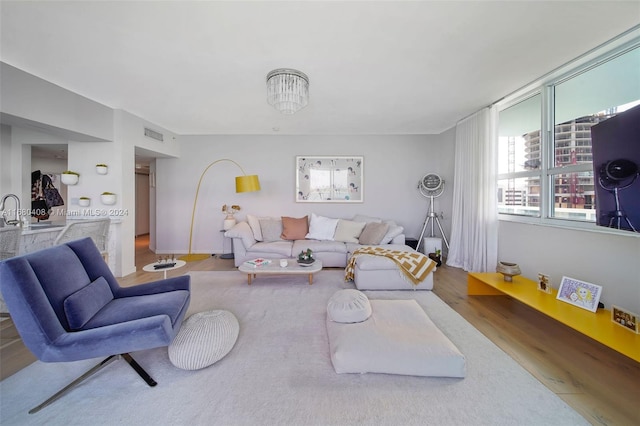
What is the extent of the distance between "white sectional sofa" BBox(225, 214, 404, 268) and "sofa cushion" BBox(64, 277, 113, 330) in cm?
218

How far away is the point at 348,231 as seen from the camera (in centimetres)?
437

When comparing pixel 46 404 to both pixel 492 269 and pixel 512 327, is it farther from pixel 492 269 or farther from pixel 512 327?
pixel 492 269

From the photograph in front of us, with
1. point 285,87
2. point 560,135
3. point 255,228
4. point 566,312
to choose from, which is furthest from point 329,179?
point 566,312

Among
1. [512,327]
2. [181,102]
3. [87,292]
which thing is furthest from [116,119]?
[512,327]

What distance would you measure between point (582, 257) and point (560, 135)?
139cm

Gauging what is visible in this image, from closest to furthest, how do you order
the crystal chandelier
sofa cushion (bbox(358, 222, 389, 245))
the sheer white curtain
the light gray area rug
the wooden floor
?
1. the light gray area rug
2. the wooden floor
3. the crystal chandelier
4. the sheer white curtain
5. sofa cushion (bbox(358, 222, 389, 245))

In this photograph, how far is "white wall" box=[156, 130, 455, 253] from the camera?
196 inches

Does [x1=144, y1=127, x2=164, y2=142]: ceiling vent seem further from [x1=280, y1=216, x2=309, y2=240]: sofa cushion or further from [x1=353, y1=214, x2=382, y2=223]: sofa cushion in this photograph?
[x1=353, y1=214, x2=382, y2=223]: sofa cushion

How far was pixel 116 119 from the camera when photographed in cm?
351

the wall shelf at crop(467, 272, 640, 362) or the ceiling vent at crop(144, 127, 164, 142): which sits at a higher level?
the ceiling vent at crop(144, 127, 164, 142)

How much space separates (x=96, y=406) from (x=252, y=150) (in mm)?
4386

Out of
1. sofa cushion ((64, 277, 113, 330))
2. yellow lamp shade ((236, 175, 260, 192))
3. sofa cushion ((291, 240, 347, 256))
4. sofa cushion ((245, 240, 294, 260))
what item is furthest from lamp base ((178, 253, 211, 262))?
sofa cushion ((64, 277, 113, 330))

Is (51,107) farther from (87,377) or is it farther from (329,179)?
(329,179)

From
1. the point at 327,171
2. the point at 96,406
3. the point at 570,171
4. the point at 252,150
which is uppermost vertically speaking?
the point at 252,150
